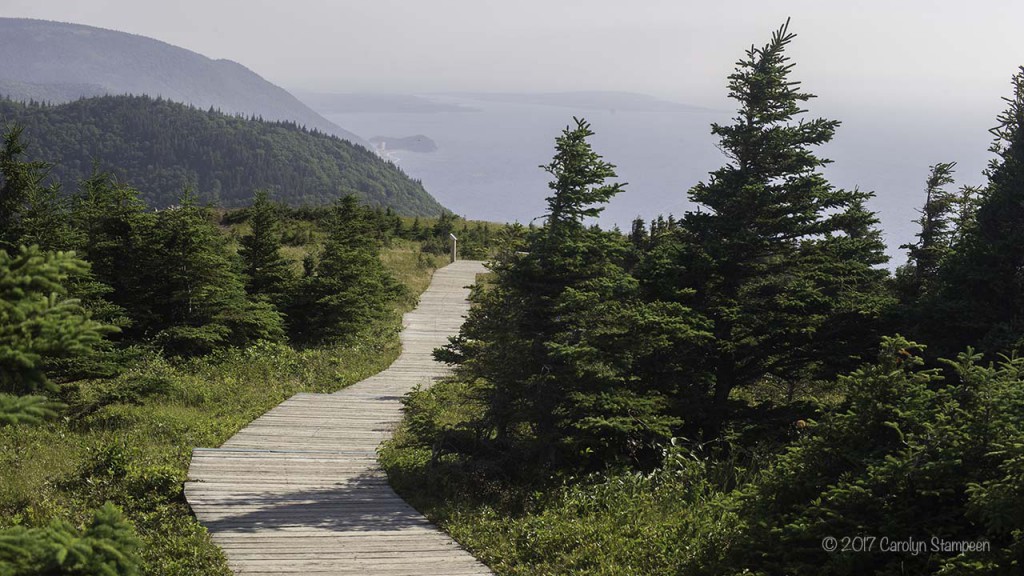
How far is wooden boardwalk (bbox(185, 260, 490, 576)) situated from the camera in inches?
307

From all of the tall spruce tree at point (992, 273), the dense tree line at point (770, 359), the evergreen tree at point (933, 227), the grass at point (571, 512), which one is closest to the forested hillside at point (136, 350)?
the grass at point (571, 512)

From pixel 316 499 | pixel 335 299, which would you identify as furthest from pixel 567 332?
pixel 335 299

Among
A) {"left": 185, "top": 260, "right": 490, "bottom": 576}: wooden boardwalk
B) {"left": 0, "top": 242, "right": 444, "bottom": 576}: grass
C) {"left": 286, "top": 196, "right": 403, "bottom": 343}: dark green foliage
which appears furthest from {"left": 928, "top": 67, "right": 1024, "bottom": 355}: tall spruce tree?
{"left": 286, "top": 196, "right": 403, "bottom": 343}: dark green foliage

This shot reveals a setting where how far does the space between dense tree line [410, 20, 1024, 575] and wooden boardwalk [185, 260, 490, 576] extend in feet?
4.82

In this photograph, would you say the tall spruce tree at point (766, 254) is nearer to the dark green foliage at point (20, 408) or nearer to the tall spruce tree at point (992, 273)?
the tall spruce tree at point (992, 273)

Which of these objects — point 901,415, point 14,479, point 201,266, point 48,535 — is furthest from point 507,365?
point 201,266

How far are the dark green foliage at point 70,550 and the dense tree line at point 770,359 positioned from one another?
4.96 m

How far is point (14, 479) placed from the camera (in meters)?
9.28

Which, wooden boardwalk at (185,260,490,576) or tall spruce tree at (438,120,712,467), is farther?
tall spruce tree at (438,120,712,467)

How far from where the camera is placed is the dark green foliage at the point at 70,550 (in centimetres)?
311

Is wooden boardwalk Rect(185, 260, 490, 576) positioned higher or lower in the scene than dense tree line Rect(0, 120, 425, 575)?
lower

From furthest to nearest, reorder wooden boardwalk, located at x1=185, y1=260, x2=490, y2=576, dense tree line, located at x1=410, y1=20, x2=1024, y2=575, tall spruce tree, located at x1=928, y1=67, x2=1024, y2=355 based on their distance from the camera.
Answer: tall spruce tree, located at x1=928, y1=67, x2=1024, y2=355, wooden boardwalk, located at x1=185, y1=260, x2=490, y2=576, dense tree line, located at x1=410, y1=20, x2=1024, y2=575

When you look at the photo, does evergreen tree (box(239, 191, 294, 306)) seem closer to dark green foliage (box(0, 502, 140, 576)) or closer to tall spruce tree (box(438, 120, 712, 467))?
tall spruce tree (box(438, 120, 712, 467))

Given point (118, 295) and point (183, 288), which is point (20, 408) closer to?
point (183, 288)
